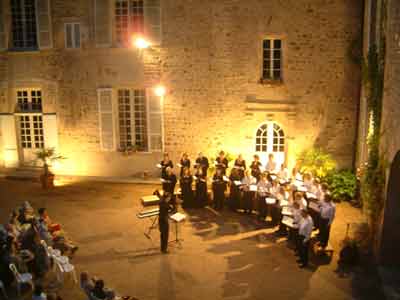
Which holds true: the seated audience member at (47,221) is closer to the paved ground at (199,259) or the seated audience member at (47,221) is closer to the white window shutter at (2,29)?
the paved ground at (199,259)

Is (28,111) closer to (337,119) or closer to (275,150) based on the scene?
(275,150)

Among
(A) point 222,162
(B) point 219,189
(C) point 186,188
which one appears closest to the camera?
(B) point 219,189

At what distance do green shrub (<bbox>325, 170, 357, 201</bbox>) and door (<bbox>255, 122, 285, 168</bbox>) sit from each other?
1755 mm

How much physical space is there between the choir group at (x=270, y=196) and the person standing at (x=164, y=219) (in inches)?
109

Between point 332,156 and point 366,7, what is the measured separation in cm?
473

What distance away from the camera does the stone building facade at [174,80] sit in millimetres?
14539

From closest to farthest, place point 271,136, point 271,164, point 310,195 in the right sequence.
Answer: point 310,195, point 271,164, point 271,136

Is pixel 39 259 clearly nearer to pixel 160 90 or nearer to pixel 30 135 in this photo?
pixel 160 90

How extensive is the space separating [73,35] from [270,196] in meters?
8.83

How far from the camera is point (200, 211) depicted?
43.4ft

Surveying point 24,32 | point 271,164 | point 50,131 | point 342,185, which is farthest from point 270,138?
point 24,32

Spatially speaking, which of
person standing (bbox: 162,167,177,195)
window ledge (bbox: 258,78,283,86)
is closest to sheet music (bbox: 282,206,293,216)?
person standing (bbox: 162,167,177,195)

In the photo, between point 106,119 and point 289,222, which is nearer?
point 289,222

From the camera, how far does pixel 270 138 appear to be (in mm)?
15211
